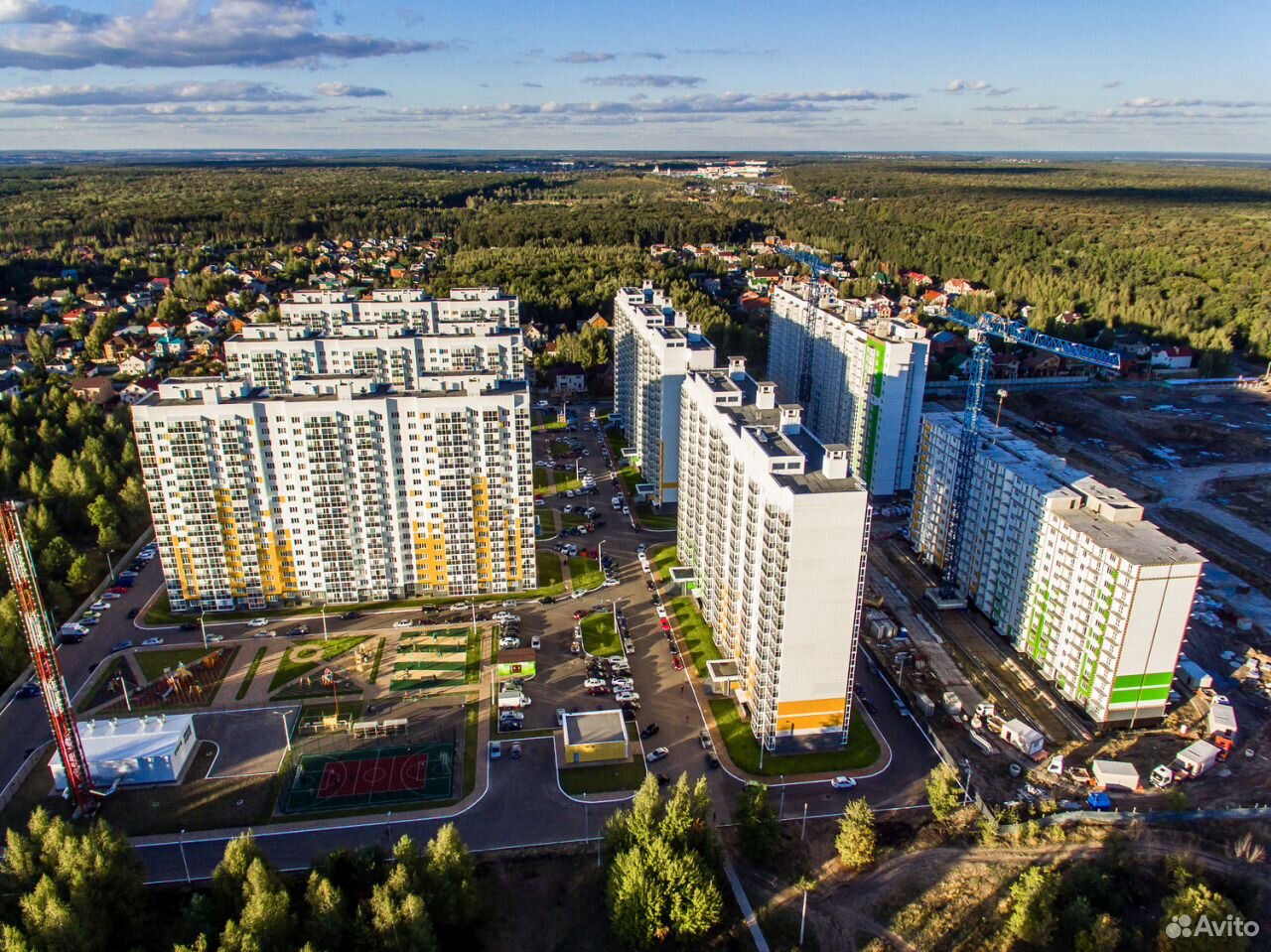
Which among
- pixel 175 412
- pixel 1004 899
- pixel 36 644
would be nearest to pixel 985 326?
pixel 1004 899

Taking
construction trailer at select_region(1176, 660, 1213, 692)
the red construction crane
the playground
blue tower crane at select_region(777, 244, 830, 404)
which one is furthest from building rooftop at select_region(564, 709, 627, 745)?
blue tower crane at select_region(777, 244, 830, 404)

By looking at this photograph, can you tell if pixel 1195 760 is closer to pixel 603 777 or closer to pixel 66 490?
pixel 603 777

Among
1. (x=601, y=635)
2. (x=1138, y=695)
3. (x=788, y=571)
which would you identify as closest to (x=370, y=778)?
(x=601, y=635)

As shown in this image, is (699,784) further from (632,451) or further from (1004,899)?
(632,451)

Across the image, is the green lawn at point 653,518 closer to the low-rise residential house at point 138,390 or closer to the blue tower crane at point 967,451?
the blue tower crane at point 967,451

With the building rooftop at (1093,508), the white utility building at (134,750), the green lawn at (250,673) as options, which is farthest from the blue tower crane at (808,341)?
the white utility building at (134,750)
